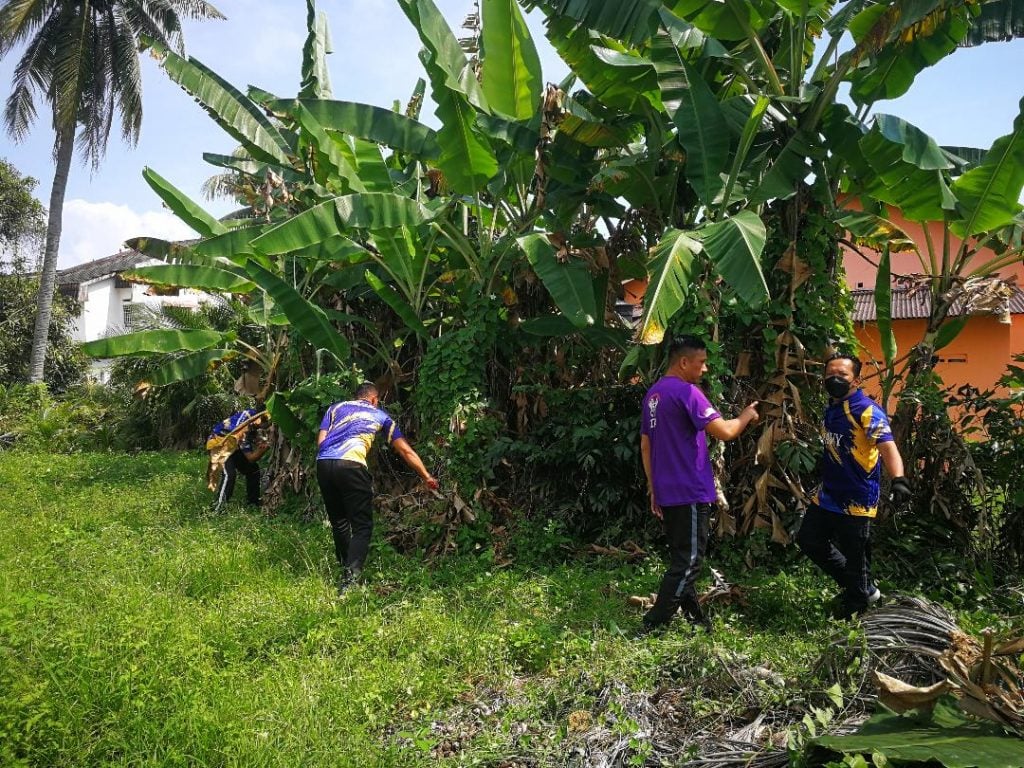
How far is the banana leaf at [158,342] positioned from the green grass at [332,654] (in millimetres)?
3283

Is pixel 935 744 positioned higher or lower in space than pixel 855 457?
lower

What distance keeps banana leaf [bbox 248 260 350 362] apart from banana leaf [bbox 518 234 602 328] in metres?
2.36

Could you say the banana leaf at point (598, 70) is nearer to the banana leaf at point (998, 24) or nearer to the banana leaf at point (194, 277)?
the banana leaf at point (998, 24)

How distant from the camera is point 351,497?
614cm

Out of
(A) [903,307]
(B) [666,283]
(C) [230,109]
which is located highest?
(C) [230,109]

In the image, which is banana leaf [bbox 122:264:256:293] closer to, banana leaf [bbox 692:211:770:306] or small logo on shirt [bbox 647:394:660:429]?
banana leaf [bbox 692:211:770:306]

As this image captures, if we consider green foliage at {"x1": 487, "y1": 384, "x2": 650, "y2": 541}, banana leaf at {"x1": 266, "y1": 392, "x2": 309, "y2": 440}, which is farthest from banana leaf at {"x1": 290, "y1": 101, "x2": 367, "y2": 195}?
green foliage at {"x1": 487, "y1": 384, "x2": 650, "y2": 541}

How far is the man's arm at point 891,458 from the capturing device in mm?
4520

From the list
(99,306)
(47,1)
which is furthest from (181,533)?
(99,306)

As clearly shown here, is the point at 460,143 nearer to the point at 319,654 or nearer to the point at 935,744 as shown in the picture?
the point at 319,654

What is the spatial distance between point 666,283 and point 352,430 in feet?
9.05

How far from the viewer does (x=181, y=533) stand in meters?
7.46

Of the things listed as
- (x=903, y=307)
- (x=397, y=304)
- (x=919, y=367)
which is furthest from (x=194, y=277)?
(x=903, y=307)

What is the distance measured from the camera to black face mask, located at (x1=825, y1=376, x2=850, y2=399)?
483cm
